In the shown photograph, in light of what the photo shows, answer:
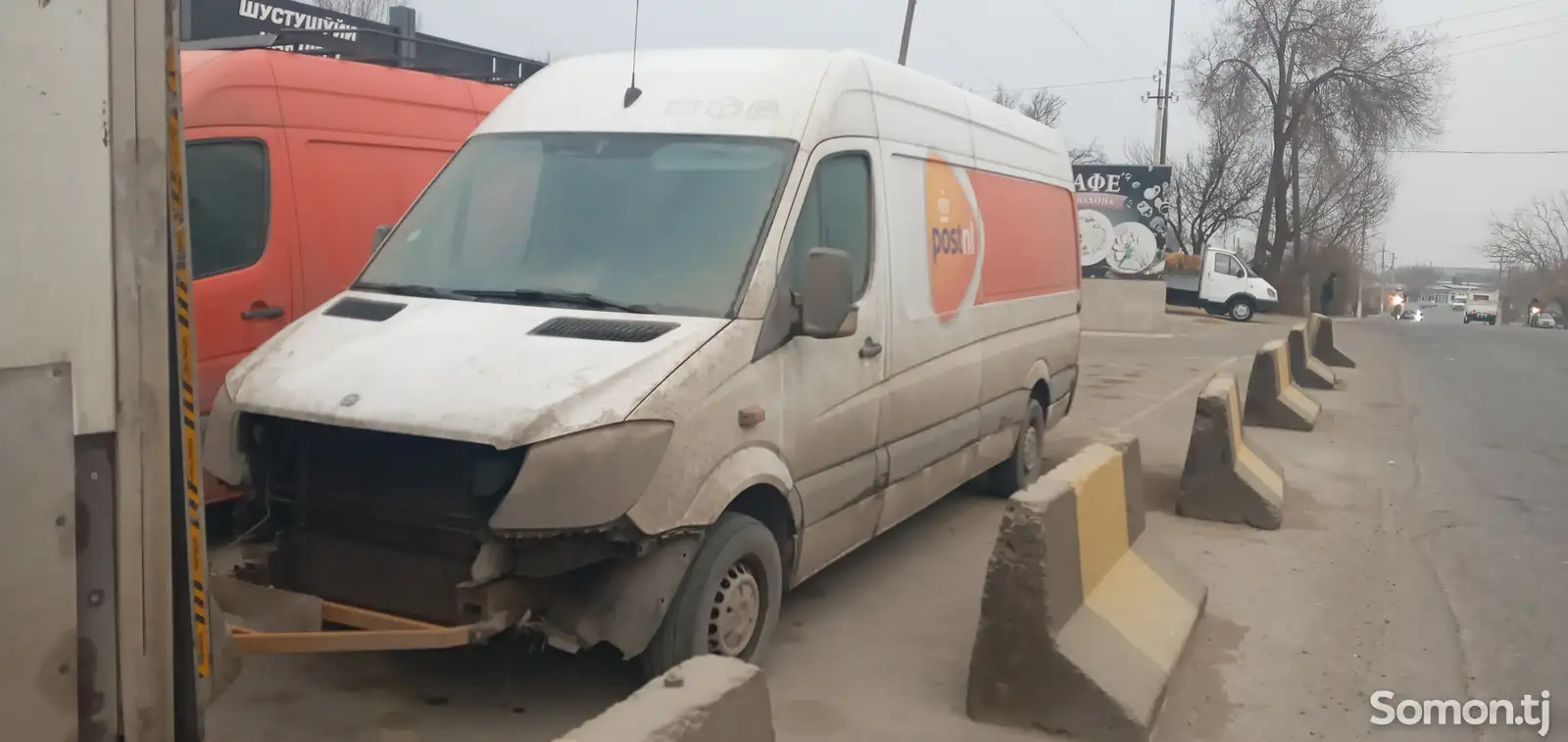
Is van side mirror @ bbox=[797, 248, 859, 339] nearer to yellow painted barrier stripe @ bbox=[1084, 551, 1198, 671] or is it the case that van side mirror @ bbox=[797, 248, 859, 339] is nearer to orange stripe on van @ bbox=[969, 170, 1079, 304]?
yellow painted barrier stripe @ bbox=[1084, 551, 1198, 671]

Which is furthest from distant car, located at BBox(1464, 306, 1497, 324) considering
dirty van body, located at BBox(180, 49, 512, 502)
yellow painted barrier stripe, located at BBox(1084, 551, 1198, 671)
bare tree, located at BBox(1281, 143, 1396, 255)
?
dirty van body, located at BBox(180, 49, 512, 502)

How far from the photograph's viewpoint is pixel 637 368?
13.5ft

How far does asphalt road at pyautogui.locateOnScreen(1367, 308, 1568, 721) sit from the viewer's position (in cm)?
547

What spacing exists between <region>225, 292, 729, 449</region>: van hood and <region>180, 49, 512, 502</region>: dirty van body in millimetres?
1557

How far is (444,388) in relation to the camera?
4039 millimetres

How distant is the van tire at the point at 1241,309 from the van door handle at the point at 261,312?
104ft

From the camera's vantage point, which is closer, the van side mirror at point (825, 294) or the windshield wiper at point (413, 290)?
the van side mirror at point (825, 294)

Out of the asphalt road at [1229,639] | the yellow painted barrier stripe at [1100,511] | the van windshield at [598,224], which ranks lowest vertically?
the asphalt road at [1229,639]

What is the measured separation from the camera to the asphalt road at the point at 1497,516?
5.47 meters

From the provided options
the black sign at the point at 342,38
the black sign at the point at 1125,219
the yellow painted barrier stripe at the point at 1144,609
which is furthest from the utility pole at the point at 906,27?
the yellow painted barrier stripe at the point at 1144,609

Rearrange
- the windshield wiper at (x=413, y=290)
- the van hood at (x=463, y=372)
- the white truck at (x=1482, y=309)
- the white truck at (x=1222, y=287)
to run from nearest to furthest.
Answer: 1. the van hood at (x=463, y=372)
2. the windshield wiper at (x=413, y=290)
3. the white truck at (x=1222, y=287)
4. the white truck at (x=1482, y=309)

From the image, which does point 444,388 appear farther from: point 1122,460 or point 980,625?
point 1122,460

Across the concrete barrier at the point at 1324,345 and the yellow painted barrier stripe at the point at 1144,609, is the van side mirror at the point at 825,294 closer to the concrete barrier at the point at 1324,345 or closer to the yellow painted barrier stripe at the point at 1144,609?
the yellow painted barrier stripe at the point at 1144,609

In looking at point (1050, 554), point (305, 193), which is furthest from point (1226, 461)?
point (305, 193)
